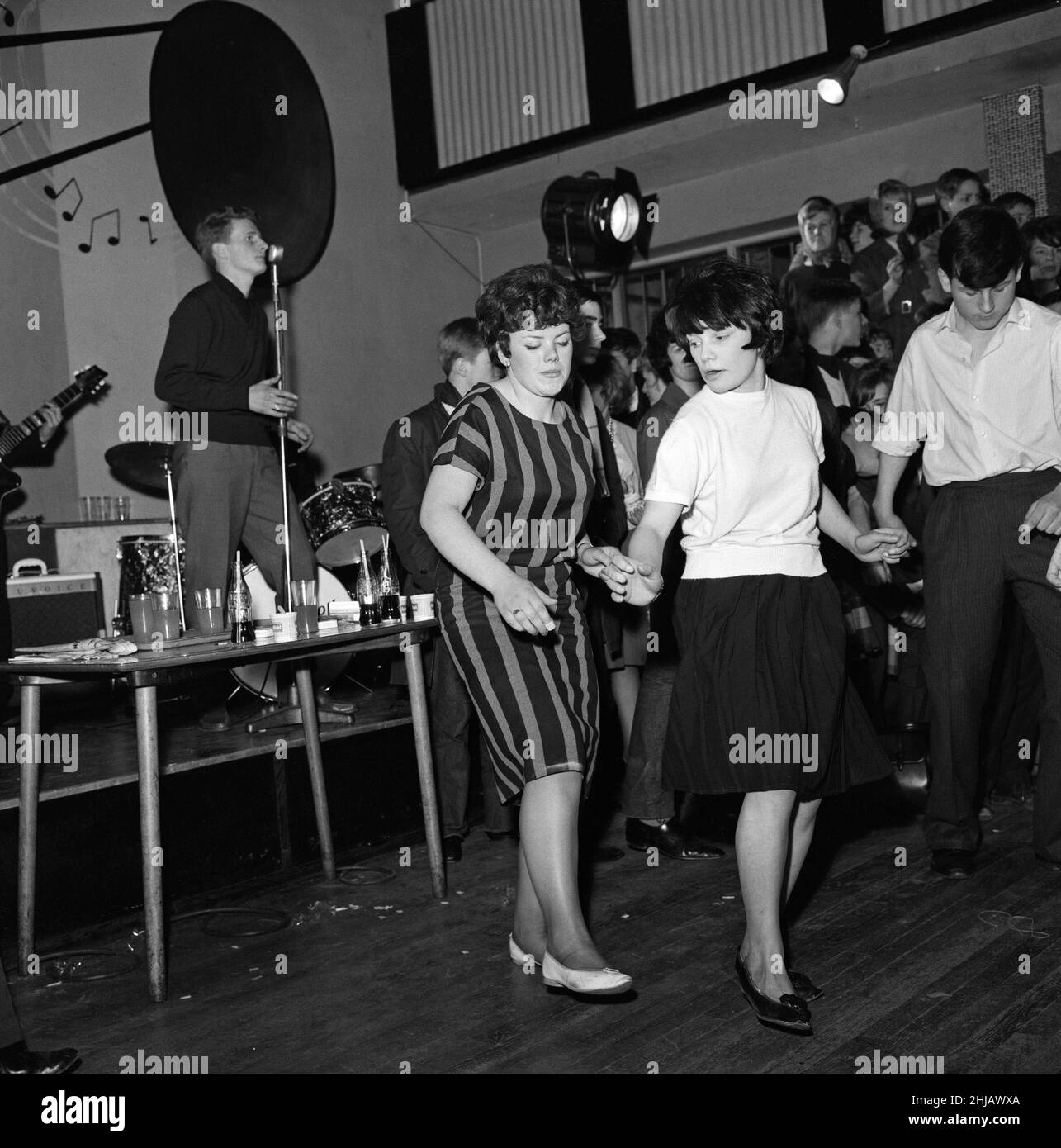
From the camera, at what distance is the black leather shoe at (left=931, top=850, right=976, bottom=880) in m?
3.14

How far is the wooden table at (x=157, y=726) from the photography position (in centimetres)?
263

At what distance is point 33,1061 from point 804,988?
1429 millimetres

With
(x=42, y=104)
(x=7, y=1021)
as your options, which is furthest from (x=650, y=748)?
(x=42, y=104)

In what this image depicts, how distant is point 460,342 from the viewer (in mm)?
3840

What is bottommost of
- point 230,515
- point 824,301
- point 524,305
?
point 230,515

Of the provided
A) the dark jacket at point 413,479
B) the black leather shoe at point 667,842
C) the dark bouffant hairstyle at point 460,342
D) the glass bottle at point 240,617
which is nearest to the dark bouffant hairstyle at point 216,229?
the dark bouffant hairstyle at point 460,342

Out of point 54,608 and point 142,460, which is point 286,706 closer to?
point 54,608

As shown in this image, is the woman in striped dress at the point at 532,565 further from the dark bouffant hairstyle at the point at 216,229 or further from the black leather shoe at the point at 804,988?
the dark bouffant hairstyle at the point at 216,229

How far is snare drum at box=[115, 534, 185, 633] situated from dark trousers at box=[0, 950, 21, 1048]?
3.68 metres

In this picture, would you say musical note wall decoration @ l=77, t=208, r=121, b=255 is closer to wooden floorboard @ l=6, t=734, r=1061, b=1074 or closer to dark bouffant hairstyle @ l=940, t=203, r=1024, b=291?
wooden floorboard @ l=6, t=734, r=1061, b=1074

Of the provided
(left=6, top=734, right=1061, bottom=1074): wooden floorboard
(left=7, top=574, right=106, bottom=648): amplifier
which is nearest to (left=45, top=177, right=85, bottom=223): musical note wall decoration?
(left=7, top=574, right=106, bottom=648): amplifier
